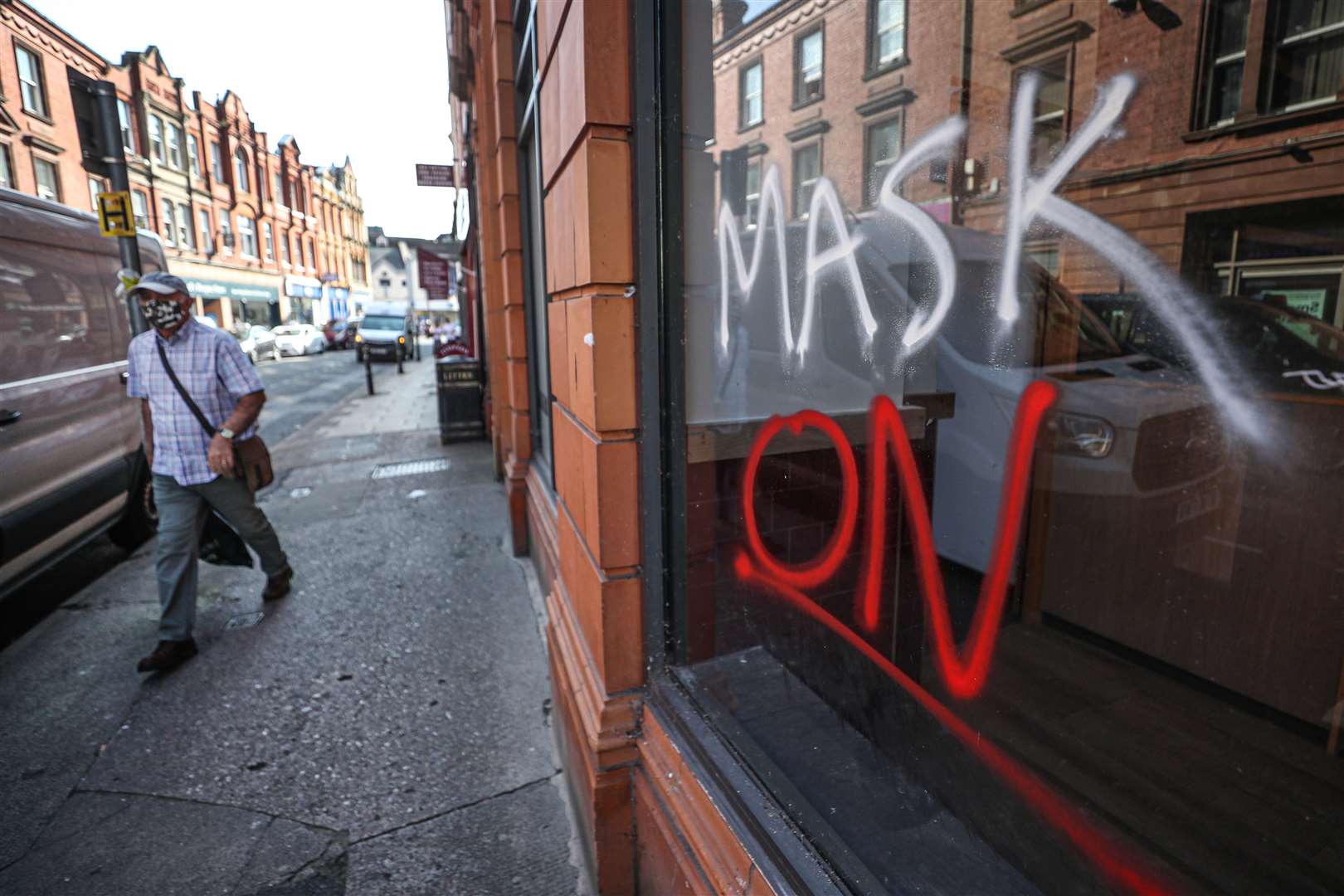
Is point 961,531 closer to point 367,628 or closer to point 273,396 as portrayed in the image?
point 367,628

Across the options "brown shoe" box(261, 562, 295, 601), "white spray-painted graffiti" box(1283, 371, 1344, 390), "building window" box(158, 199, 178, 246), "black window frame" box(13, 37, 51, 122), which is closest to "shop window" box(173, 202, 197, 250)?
"building window" box(158, 199, 178, 246)

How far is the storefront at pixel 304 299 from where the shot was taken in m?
45.9

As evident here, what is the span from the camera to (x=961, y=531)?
1.56 metres

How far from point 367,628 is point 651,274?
3.16 metres

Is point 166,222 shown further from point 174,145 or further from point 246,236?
point 246,236

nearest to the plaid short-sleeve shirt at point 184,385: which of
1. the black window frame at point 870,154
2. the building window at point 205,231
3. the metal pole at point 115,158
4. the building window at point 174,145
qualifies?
the metal pole at point 115,158

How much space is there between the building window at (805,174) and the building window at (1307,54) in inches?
37.4

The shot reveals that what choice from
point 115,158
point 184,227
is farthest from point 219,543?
point 184,227

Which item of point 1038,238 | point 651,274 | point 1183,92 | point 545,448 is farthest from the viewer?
point 545,448

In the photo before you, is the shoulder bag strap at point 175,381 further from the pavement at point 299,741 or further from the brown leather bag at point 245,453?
the pavement at point 299,741

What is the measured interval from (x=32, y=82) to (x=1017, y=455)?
33.9 meters

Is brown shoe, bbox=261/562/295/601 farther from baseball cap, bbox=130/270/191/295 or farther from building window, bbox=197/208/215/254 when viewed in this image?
building window, bbox=197/208/215/254

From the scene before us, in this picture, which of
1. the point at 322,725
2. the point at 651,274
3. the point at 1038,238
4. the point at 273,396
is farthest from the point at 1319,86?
the point at 273,396

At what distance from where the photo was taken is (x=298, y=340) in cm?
3269
